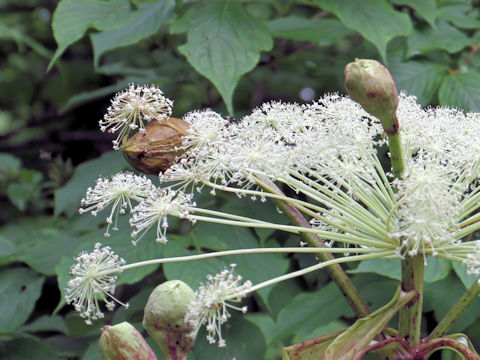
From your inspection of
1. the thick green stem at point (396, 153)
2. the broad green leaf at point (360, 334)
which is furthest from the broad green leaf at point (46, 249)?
the thick green stem at point (396, 153)

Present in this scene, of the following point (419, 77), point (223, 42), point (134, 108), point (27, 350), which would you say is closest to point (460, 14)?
point (419, 77)

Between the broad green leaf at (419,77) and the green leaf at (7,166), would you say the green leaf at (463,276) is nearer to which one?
the broad green leaf at (419,77)

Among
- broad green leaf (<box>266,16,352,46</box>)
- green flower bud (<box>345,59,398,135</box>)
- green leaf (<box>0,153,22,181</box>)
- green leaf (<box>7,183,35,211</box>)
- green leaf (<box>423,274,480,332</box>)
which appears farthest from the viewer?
green leaf (<box>0,153,22,181</box>)

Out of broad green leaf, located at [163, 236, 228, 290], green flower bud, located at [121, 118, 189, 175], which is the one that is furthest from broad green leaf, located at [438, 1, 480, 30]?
green flower bud, located at [121, 118, 189, 175]

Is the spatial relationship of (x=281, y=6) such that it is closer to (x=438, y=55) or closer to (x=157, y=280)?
(x=438, y=55)

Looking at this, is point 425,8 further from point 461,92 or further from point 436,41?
point 461,92

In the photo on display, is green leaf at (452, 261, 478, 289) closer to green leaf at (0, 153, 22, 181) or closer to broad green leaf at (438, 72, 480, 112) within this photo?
broad green leaf at (438, 72, 480, 112)

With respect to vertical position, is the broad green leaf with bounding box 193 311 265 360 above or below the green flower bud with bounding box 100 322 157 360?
below
